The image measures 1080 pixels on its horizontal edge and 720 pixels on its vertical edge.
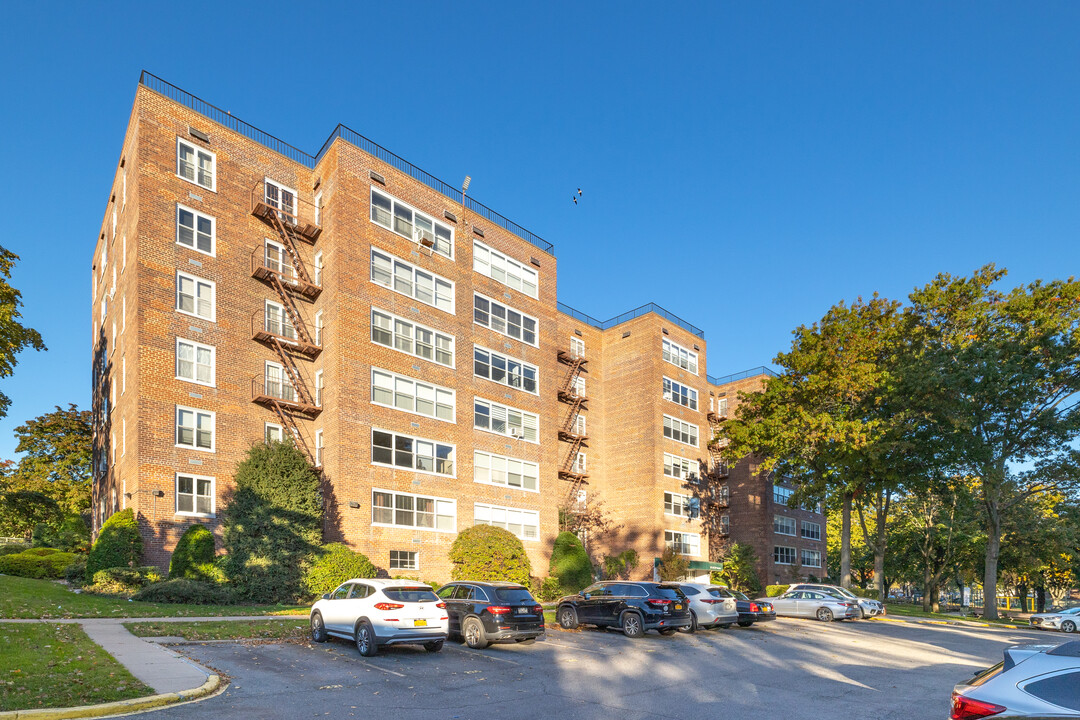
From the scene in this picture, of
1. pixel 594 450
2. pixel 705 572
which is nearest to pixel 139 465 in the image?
pixel 594 450

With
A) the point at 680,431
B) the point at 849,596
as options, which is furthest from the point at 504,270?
the point at 849,596

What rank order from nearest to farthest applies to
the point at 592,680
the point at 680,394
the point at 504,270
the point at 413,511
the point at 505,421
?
the point at 592,680
the point at 413,511
the point at 505,421
the point at 504,270
the point at 680,394

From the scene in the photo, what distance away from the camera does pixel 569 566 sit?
37094mm

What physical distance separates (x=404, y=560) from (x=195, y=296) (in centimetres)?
1377

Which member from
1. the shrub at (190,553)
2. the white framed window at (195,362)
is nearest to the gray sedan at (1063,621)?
the shrub at (190,553)

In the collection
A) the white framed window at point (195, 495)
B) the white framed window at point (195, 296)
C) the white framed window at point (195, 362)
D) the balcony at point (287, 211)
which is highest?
the balcony at point (287, 211)

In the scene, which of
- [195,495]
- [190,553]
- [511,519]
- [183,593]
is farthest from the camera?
[511,519]

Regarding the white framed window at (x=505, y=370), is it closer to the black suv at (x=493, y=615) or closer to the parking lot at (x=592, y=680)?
the parking lot at (x=592, y=680)

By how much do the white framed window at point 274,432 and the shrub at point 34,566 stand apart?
9350mm

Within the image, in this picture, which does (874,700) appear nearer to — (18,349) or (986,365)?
(986,365)

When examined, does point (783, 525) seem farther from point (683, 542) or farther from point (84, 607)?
point (84, 607)

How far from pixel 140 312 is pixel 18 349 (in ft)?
21.5

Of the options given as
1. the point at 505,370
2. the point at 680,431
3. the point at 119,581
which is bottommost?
the point at 119,581

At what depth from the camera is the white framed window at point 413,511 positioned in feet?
101
